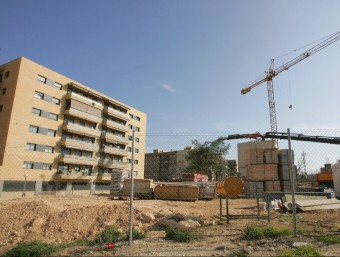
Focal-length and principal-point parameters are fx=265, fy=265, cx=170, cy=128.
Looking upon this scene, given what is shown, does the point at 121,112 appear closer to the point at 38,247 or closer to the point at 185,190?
the point at 185,190

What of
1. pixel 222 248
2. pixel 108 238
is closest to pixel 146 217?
pixel 108 238

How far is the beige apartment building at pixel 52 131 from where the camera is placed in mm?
34844

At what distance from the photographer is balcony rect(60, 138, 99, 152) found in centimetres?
4173

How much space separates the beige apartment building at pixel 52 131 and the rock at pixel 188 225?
1966 centimetres

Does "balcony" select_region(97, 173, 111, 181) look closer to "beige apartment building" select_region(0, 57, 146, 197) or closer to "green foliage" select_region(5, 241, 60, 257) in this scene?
"beige apartment building" select_region(0, 57, 146, 197)

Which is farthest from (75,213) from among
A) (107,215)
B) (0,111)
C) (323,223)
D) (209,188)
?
(0,111)

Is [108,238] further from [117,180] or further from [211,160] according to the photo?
[211,160]

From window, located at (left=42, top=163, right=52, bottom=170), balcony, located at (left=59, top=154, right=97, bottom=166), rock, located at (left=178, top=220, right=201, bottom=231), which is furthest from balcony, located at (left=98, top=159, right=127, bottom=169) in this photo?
rock, located at (left=178, top=220, right=201, bottom=231)

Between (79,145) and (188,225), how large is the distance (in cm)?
3902

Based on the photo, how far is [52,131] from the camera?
4081 cm

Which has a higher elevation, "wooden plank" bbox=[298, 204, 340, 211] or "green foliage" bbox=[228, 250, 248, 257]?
"wooden plank" bbox=[298, 204, 340, 211]

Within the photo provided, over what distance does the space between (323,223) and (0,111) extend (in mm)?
39352

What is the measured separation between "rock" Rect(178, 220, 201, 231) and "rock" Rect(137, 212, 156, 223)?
105 inches

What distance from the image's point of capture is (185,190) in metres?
20.1
